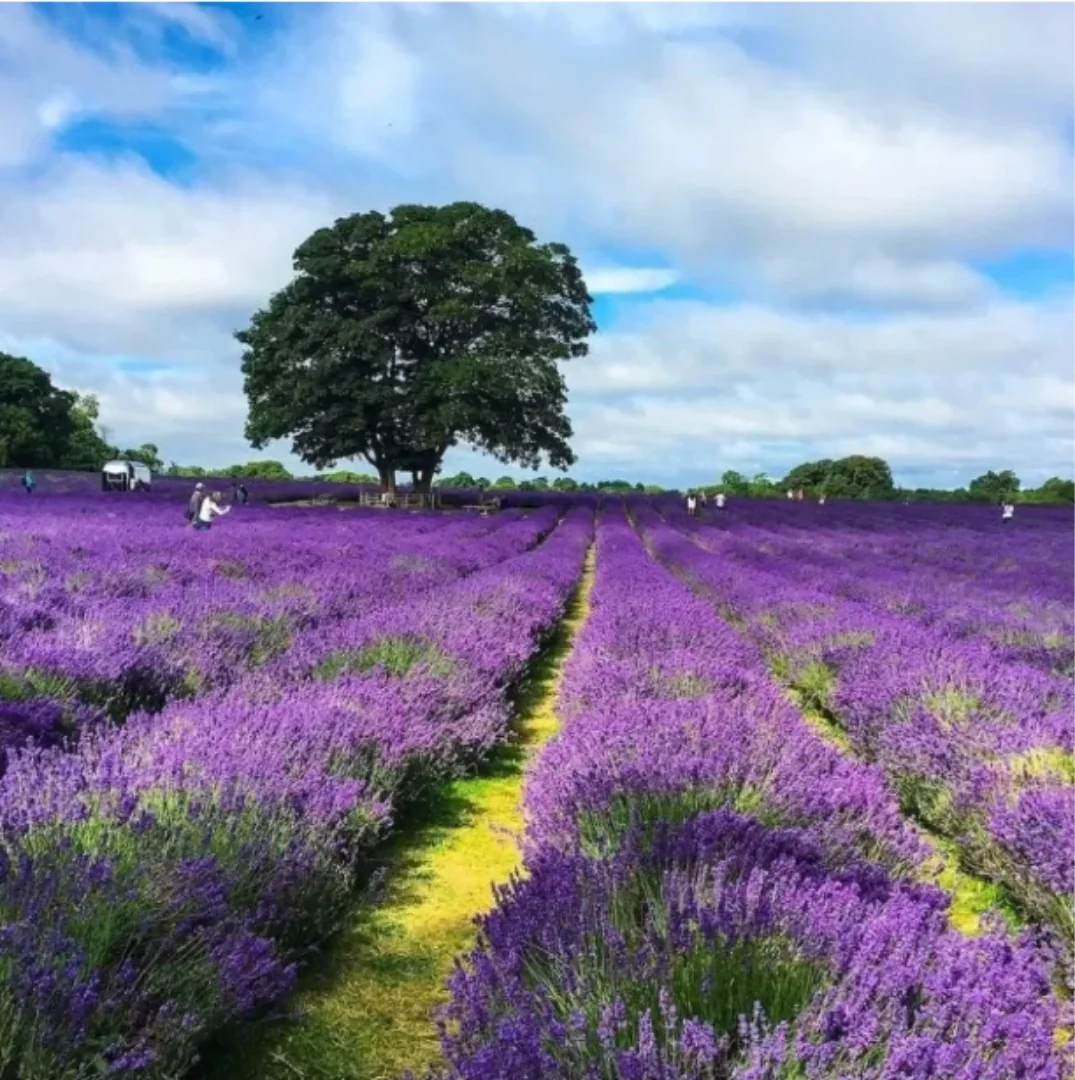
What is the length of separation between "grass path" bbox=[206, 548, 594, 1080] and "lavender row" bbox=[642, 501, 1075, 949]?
5.57 feet

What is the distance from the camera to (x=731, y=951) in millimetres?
2010

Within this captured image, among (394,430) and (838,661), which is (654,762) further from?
(394,430)

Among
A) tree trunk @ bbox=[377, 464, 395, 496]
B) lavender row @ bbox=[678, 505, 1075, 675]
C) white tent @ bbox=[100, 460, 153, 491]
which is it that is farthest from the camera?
white tent @ bbox=[100, 460, 153, 491]

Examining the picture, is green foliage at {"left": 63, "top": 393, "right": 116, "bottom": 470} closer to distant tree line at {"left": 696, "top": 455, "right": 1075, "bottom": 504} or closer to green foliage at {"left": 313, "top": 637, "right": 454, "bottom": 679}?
distant tree line at {"left": 696, "top": 455, "right": 1075, "bottom": 504}

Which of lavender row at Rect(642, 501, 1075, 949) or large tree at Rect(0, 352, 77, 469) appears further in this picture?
large tree at Rect(0, 352, 77, 469)

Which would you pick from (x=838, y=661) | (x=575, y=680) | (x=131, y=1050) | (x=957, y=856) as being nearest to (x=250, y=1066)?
(x=131, y=1050)

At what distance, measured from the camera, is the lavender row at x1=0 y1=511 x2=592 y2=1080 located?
195cm

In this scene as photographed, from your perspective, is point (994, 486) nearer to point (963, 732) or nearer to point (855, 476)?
point (855, 476)

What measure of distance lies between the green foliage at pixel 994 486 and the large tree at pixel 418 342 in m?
38.8

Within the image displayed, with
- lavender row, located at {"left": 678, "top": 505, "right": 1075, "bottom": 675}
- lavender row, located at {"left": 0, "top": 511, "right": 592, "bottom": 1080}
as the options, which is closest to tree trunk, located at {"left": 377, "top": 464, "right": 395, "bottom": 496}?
lavender row, located at {"left": 678, "top": 505, "right": 1075, "bottom": 675}

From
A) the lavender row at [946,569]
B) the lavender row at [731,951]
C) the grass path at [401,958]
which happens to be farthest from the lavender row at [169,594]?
the lavender row at [946,569]

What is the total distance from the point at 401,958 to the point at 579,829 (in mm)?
649

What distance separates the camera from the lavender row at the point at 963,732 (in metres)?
3.38

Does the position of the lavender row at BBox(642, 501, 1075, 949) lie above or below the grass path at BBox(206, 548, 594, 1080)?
above
